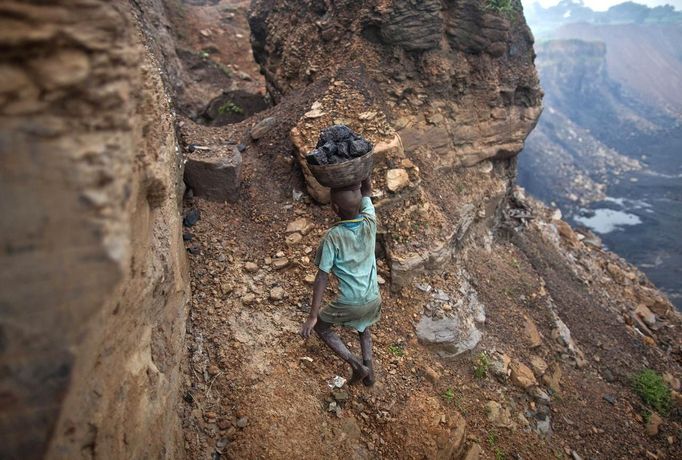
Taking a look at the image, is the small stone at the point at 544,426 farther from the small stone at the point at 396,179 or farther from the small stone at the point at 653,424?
the small stone at the point at 396,179

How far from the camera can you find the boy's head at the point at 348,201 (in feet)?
7.91

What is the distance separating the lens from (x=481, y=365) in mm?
3840

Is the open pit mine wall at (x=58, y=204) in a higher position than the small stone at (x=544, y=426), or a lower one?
higher

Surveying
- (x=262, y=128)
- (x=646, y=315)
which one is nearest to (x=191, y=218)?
(x=262, y=128)

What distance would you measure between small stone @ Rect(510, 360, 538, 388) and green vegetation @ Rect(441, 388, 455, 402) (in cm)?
96

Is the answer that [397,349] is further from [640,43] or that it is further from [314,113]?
[640,43]

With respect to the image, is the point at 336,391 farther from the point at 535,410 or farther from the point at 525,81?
the point at 525,81

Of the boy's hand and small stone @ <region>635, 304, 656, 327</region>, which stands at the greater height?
the boy's hand

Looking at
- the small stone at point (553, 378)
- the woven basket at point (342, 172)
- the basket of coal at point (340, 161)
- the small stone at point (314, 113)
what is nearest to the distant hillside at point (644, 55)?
the small stone at point (553, 378)

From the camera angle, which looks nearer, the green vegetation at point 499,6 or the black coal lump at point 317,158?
the black coal lump at point 317,158

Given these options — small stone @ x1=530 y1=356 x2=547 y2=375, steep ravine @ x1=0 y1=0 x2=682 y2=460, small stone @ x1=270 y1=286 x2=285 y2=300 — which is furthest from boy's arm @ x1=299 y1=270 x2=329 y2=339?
small stone @ x1=530 y1=356 x2=547 y2=375

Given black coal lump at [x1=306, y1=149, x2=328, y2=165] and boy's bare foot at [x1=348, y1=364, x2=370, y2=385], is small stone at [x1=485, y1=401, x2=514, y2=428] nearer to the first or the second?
boy's bare foot at [x1=348, y1=364, x2=370, y2=385]

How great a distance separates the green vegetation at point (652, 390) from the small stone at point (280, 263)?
4712mm

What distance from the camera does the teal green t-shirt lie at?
244cm
